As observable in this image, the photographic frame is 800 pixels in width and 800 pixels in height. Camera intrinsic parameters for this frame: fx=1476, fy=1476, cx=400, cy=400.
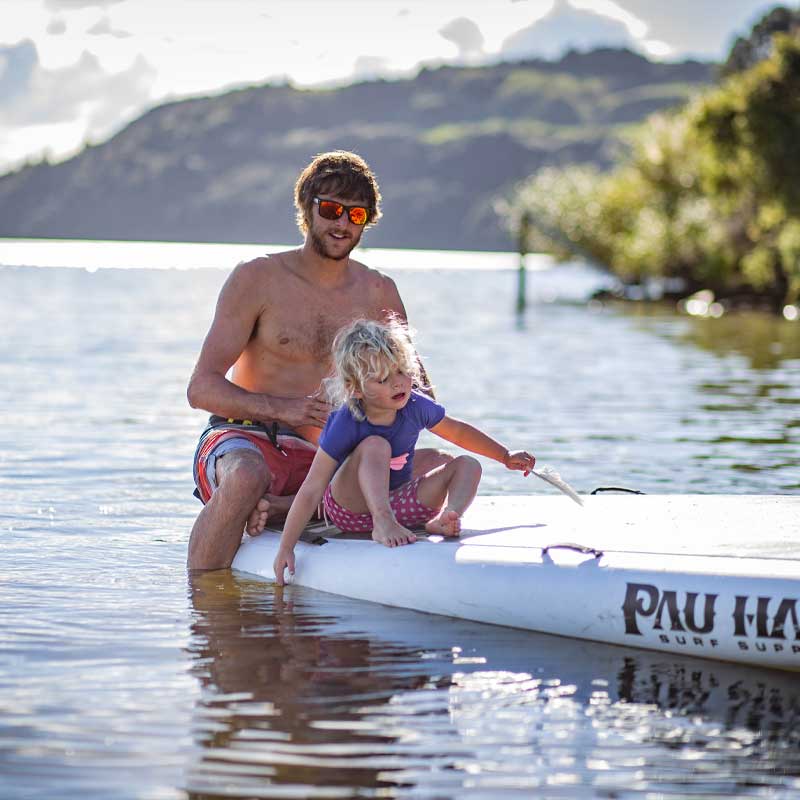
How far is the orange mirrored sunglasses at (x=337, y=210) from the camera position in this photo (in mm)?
6551

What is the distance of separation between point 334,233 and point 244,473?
1149 mm

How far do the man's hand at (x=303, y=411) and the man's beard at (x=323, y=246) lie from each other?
0.66 m

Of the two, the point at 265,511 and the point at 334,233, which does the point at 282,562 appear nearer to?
the point at 265,511

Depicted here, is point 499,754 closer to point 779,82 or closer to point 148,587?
point 148,587

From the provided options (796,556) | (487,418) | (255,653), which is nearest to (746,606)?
(796,556)

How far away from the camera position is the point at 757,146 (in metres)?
38.2

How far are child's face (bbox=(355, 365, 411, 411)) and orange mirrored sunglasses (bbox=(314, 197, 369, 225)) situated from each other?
997 millimetres

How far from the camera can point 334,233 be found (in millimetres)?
6633

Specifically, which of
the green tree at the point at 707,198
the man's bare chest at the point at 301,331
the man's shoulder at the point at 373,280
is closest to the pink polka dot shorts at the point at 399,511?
the man's bare chest at the point at 301,331

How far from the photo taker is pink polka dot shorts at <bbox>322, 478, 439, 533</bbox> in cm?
635

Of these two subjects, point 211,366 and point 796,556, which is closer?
point 796,556

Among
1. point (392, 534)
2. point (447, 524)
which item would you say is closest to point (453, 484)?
point (447, 524)

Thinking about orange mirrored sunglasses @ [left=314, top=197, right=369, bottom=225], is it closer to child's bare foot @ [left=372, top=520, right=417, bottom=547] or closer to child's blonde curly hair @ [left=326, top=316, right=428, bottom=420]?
child's blonde curly hair @ [left=326, top=316, right=428, bottom=420]

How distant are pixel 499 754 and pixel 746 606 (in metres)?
1.21
